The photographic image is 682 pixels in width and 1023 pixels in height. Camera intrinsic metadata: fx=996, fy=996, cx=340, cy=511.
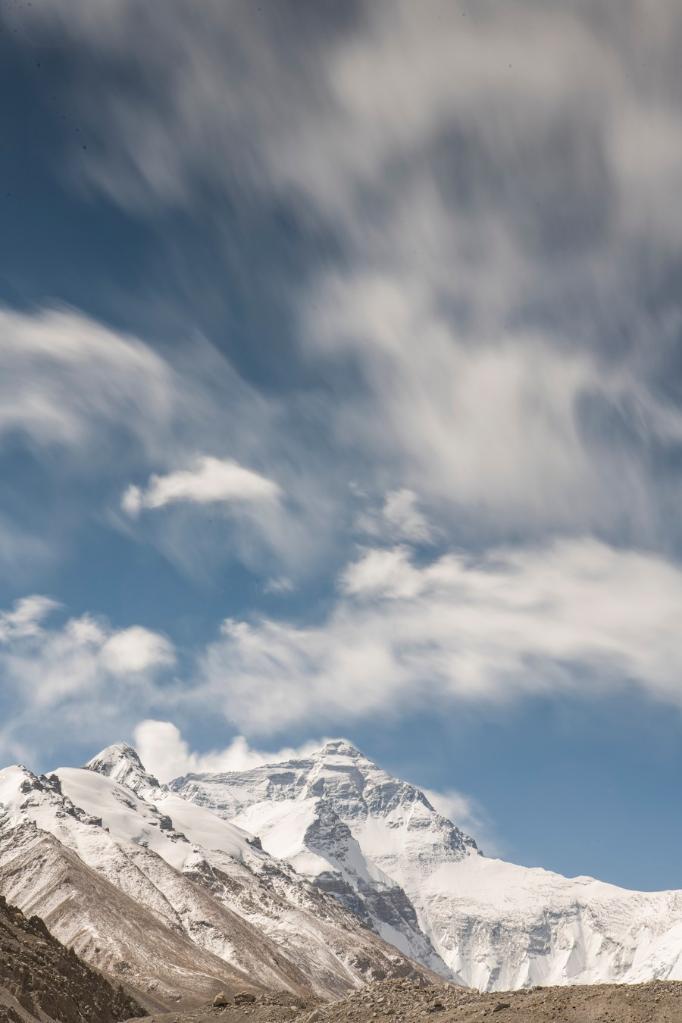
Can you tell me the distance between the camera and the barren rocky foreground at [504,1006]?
133 feet

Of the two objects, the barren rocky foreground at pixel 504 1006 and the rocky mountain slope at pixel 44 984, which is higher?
the barren rocky foreground at pixel 504 1006

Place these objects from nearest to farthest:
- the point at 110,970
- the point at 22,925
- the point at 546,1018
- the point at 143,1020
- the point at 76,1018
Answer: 1. the point at 546,1018
2. the point at 143,1020
3. the point at 76,1018
4. the point at 22,925
5. the point at 110,970

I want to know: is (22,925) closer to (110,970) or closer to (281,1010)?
(281,1010)

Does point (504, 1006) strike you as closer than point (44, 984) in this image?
Yes

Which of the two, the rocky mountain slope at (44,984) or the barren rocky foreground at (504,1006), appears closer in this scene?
the barren rocky foreground at (504,1006)

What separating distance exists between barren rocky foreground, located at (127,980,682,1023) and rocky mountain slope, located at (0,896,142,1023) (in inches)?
632

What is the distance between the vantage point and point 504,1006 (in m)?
42.9

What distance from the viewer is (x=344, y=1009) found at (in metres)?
46.9

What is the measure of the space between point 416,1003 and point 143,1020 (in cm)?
2161

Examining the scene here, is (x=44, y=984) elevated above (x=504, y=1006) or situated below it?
below

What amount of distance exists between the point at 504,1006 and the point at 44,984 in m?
38.2

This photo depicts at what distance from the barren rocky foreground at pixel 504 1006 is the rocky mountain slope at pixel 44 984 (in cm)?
1606

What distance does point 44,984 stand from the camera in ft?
221

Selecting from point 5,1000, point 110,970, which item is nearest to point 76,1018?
point 5,1000
